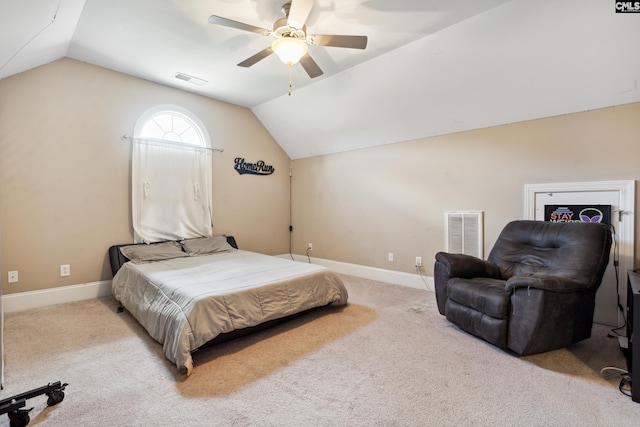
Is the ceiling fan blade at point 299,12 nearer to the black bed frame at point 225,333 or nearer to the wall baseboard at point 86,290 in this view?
the black bed frame at point 225,333

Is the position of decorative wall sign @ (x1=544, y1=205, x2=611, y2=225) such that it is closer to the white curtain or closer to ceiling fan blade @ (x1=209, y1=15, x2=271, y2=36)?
ceiling fan blade @ (x1=209, y1=15, x2=271, y2=36)

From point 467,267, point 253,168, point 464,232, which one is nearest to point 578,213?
point 464,232

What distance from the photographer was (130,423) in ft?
4.99

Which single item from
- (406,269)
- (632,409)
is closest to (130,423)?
(632,409)

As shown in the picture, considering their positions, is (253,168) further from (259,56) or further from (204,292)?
(204,292)

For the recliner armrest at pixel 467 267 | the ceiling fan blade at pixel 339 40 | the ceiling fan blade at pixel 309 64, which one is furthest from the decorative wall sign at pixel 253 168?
the recliner armrest at pixel 467 267

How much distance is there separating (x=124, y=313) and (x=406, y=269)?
135 inches

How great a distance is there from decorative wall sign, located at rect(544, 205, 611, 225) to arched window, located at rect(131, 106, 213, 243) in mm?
4341

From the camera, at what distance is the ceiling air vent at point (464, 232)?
3479mm

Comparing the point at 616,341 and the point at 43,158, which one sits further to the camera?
the point at 43,158

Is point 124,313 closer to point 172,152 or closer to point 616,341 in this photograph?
point 172,152

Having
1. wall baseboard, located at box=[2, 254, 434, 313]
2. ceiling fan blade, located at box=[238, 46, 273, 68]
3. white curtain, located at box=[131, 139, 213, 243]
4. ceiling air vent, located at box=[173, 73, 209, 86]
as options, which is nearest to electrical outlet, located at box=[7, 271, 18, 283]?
wall baseboard, located at box=[2, 254, 434, 313]

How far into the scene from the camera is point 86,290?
3.47 meters

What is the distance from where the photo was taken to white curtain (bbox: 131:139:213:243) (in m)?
3.84
